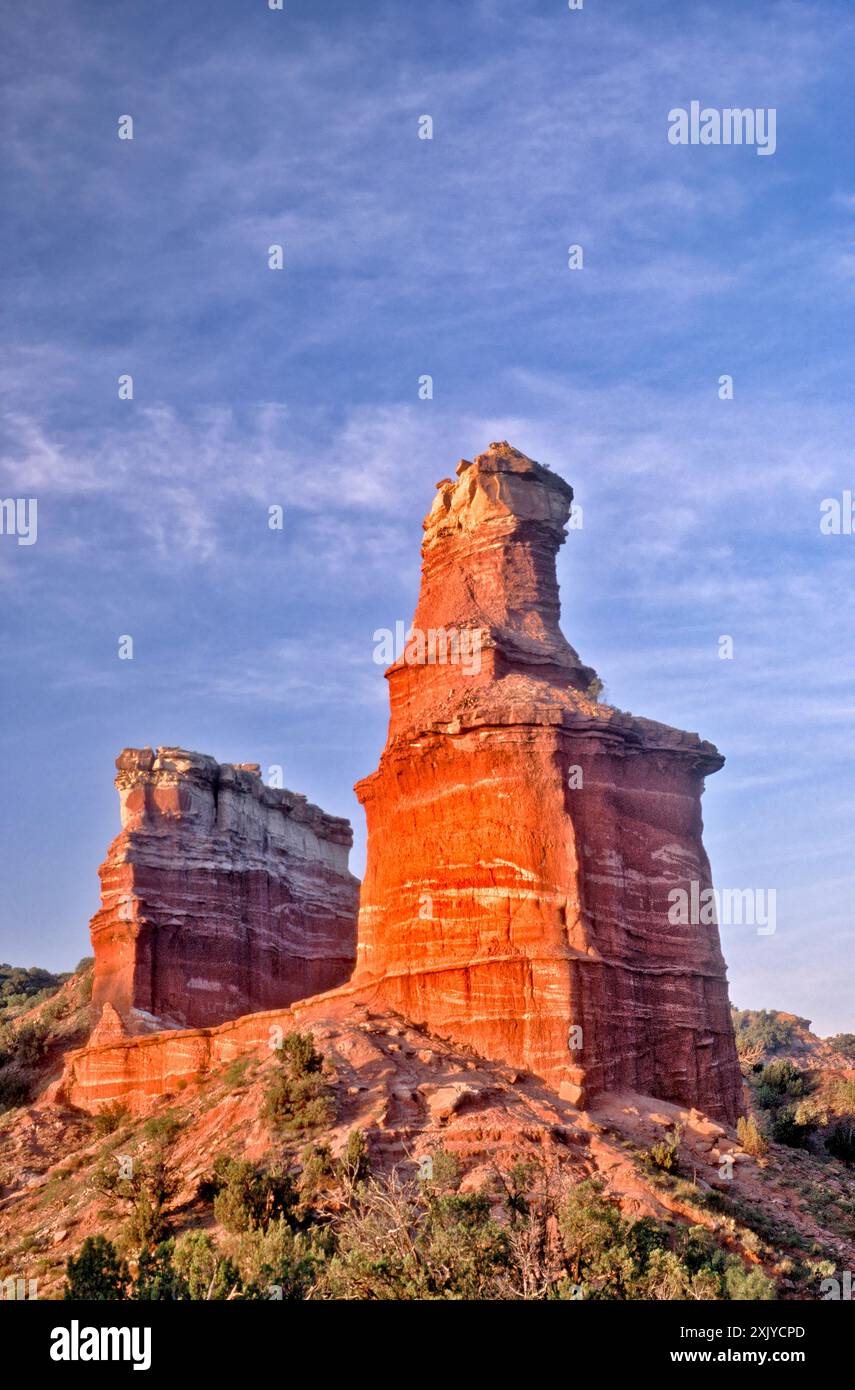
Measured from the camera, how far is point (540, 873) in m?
36.5

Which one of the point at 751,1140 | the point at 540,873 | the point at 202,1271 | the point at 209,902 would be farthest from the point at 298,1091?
the point at 209,902

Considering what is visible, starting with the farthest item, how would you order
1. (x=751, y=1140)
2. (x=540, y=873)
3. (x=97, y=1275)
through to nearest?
1. (x=540, y=873)
2. (x=751, y=1140)
3. (x=97, y=1275)

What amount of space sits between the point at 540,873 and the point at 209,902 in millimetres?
27614

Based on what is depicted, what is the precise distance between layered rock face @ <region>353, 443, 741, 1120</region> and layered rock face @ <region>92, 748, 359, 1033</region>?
19773 mm

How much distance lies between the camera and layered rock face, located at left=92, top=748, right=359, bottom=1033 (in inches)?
2277

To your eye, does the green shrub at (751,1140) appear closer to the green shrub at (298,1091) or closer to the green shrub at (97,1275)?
the green shrub at (298,1091)

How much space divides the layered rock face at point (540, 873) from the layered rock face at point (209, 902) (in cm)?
1977

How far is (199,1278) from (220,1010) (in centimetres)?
3914

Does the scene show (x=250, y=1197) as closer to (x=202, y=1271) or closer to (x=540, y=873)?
(x=202, y=1271)

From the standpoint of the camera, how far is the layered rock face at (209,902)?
57844 mm

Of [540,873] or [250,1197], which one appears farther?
[540,873]

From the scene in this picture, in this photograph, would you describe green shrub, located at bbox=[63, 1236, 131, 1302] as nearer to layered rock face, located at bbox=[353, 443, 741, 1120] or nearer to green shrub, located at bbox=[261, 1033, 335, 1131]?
green shrub, located at bbox=[261, 1033, 335, 1131]
